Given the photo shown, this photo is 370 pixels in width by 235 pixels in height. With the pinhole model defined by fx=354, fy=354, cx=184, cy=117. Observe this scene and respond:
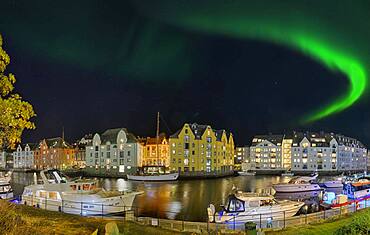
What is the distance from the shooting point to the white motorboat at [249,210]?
31859 millimetres

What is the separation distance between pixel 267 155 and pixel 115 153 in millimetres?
66793

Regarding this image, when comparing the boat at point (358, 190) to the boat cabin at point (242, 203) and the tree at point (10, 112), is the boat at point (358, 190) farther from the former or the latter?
the tree at point (10, 112)

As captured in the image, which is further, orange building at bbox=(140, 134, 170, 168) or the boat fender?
orange building at bbox=(140, 134, 170, 168)

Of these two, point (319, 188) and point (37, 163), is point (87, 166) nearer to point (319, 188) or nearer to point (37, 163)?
point (37, 163)

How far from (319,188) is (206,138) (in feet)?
168

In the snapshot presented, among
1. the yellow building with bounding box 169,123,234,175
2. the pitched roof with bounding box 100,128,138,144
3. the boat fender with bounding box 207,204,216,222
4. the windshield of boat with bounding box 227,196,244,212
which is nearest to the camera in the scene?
the boat fender with bounding box 207,204,216,222

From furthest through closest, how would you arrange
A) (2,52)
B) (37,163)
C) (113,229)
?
(37,163), (2,52), (113,229)

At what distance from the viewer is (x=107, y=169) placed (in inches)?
4705

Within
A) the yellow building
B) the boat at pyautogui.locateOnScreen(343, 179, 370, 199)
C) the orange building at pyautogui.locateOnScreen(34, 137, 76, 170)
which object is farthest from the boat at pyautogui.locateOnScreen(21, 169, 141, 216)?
the orange building at pyautogui.locateOnScreen(34, 137, 76, 170)

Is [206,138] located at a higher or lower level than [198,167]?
higher

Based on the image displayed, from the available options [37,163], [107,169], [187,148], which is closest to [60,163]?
[37,163]

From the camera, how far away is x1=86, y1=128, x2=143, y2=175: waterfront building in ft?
376

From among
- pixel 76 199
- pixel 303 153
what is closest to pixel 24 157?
pixel 303 153

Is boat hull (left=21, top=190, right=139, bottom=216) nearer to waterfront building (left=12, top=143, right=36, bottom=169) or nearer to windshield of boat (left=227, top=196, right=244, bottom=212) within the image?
windshield of boat (left=227, top=196, right=244, bottom=212)
